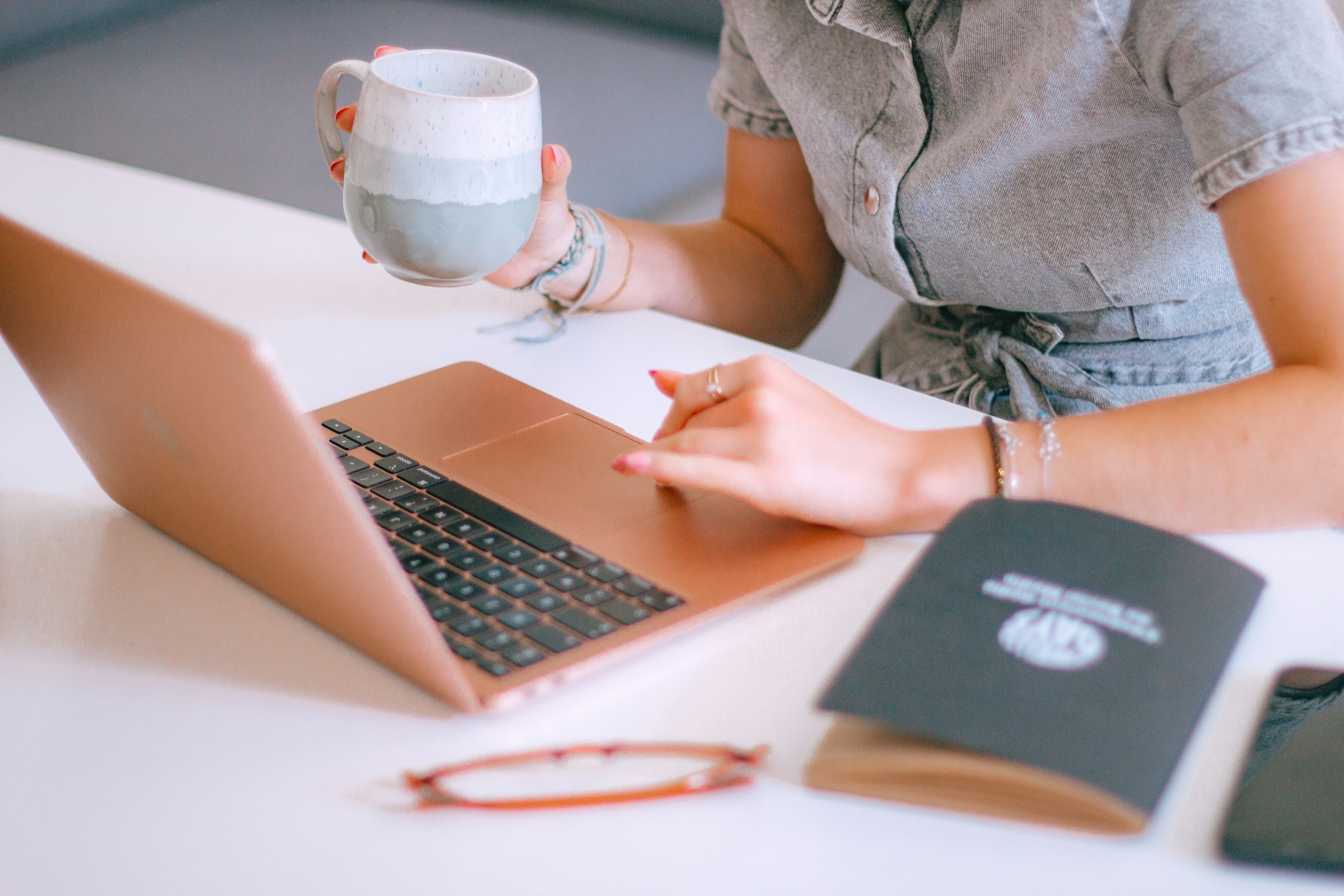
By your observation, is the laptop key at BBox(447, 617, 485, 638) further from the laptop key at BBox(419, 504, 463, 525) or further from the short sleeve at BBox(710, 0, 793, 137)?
the short sleeve at BBox(710, 0, 793, 137)

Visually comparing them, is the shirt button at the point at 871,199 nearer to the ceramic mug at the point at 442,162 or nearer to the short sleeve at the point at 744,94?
the short sleeve at the point at 744,94

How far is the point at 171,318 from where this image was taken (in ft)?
1.38

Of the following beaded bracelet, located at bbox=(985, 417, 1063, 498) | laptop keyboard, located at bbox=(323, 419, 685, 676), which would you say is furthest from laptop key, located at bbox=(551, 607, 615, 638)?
beaded bracelet, located at bbox=(985, 417, 1063, 498)

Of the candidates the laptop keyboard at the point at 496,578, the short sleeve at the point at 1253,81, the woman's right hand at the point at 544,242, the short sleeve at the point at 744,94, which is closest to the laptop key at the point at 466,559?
the laptop keyboard at the point at 496,578

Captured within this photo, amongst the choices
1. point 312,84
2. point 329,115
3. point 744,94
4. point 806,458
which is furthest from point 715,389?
point 312,84

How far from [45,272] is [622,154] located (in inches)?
56.0

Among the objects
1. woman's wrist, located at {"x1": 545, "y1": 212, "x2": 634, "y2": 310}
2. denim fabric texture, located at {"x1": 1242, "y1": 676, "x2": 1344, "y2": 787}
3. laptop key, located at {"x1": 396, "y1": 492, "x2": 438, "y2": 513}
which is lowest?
denim fabric texture, located at {"x1": 1242, "y1": 676, "x2": 1344, "y2": 787}

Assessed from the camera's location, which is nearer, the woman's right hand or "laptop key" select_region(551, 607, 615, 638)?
"laptop key" select_region(551, 607, 615, 638)

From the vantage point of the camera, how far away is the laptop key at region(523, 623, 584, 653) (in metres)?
0.48

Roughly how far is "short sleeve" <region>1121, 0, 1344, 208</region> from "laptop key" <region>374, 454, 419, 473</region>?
0.45 m

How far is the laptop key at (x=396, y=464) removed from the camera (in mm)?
616

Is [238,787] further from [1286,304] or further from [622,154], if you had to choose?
[622,154]

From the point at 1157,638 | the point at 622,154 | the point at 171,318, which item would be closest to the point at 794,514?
the point at 1157,638

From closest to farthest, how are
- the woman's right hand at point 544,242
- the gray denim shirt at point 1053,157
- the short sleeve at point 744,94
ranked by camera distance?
1. the gray denim shirt at point 1053,157
2. the woman's right hand at point 544,242
3. the short sleeve at point 744,94
